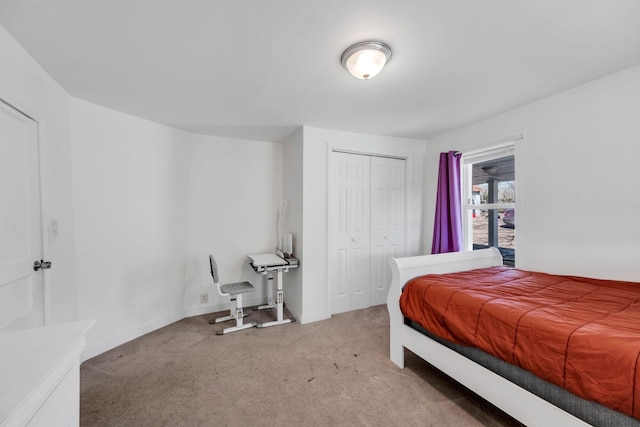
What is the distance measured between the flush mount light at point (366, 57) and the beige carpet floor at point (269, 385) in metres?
2.11

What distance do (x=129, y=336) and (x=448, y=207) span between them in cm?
365

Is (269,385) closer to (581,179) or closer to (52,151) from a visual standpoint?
(52,151)

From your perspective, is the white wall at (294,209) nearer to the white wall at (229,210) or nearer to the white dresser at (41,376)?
the white wall at (229,210)

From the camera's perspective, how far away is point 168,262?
285 cm

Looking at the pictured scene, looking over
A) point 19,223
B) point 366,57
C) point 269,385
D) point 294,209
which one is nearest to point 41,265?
point 19,223

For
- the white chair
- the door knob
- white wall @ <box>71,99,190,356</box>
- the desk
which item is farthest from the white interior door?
the desk

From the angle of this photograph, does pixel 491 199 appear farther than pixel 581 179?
Yes

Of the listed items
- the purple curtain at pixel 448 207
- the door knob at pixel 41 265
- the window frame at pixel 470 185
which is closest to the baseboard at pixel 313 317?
the purple curtain at pixel 448 207

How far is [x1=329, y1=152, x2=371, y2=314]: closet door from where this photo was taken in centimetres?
303

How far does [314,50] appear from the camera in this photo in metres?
1.54

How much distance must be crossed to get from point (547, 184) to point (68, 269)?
4.08 m

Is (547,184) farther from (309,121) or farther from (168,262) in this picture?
(168,262)

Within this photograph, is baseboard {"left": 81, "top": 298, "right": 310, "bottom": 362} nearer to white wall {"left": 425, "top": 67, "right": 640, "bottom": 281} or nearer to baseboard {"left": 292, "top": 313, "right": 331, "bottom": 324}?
baseboard {"left": 292, "top": 313, "right": 331, "bottom": 324}

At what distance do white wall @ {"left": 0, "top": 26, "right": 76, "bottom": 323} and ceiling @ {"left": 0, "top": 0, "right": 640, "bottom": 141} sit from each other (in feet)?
0.32
